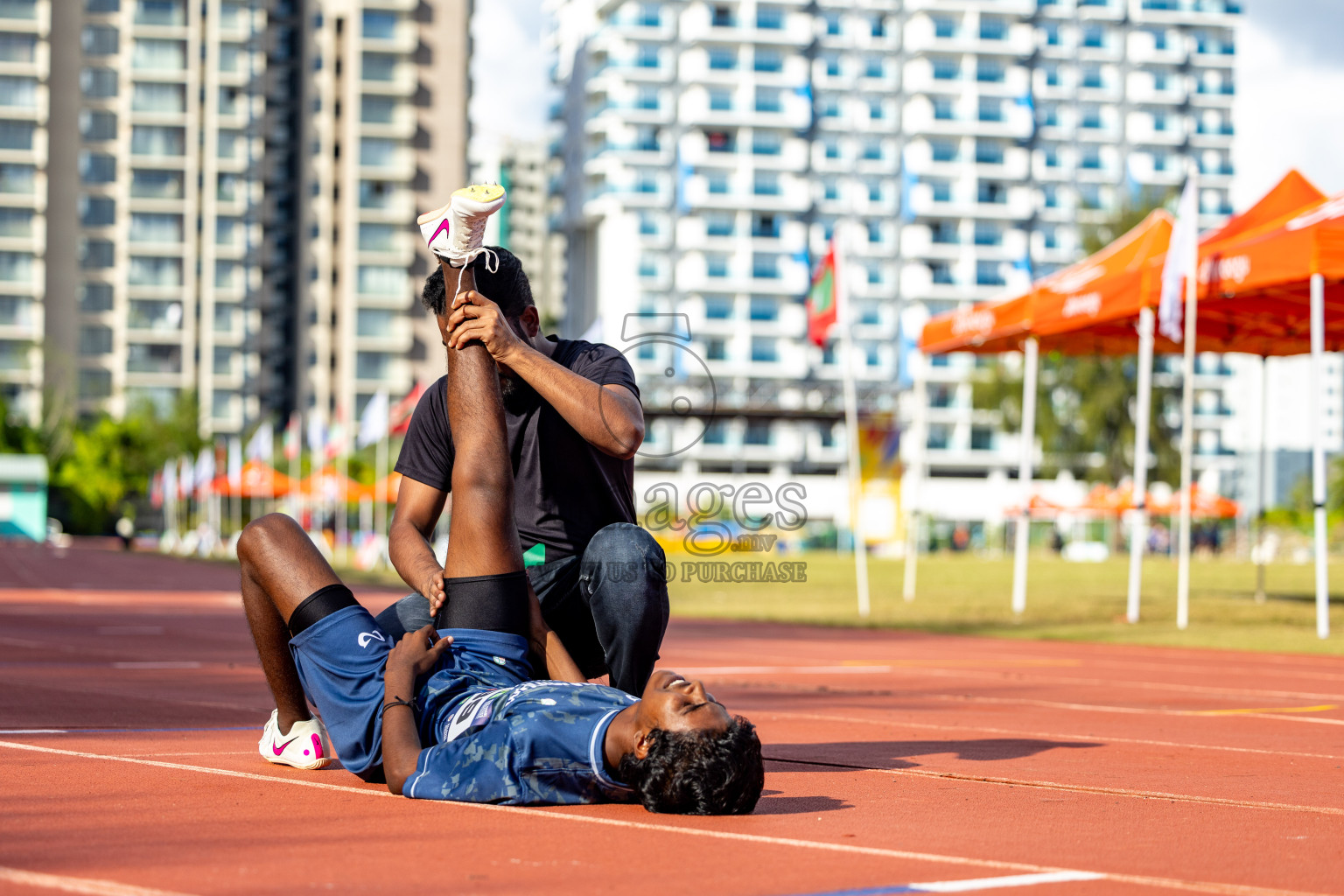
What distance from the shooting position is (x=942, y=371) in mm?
100438

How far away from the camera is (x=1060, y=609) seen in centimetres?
1803

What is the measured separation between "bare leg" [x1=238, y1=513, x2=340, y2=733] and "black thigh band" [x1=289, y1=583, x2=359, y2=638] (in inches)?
0.8

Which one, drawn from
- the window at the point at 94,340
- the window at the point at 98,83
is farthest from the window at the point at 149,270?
the window at the point at 98,83

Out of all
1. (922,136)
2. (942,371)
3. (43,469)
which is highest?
(922,136)

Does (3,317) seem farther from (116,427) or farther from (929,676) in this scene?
(929,676)

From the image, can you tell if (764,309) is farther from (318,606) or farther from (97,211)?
(318,606)

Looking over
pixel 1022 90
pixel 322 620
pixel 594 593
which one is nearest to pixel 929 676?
pixel 594 593

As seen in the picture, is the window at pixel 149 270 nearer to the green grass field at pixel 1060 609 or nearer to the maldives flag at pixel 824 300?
the green grass field at pixel 1060 609

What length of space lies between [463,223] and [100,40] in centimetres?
9408

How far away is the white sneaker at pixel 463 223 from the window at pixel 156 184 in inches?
3575

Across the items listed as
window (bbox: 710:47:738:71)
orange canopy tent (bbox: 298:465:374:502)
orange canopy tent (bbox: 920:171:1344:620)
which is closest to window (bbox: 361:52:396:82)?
window (bbox: 710:47:738:71)

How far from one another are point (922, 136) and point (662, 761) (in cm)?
9743

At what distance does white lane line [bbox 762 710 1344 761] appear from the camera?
582 cm

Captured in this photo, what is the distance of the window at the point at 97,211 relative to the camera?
89.4 m
